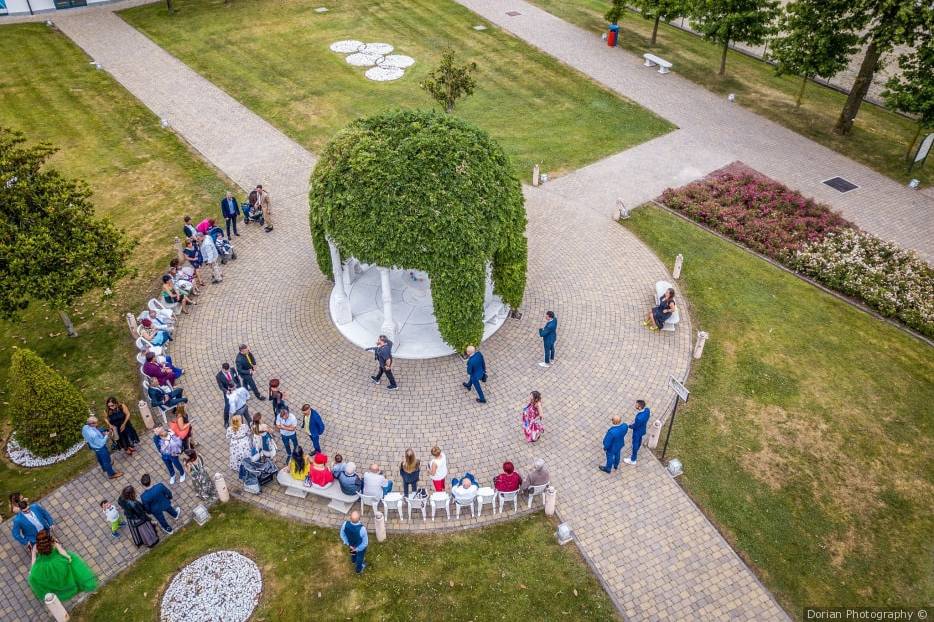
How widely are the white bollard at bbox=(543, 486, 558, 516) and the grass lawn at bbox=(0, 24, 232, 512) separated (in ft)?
33.9

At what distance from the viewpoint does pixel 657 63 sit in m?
33.6

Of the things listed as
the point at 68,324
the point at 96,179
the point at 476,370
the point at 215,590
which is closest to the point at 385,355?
the point at 476,370

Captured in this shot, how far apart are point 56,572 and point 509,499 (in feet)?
27.7

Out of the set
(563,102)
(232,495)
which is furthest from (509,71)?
(232,495)

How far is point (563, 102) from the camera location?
30250 mm

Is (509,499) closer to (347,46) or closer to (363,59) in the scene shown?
(363,59)

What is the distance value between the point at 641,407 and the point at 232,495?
9.02 m

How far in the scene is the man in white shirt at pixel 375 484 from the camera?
42.5ft

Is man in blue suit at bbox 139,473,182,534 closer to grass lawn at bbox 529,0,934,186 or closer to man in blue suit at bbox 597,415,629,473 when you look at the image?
man in blue suit at bbox 597,415,629,473

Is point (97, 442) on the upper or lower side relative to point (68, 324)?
upper

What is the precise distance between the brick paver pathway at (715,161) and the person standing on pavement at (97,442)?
17251 mm

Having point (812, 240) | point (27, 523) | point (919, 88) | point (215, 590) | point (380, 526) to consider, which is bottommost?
point (215, 590)

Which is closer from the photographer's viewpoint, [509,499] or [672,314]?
[509,499]

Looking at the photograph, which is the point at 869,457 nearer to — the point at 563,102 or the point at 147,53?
the point at 563,102
